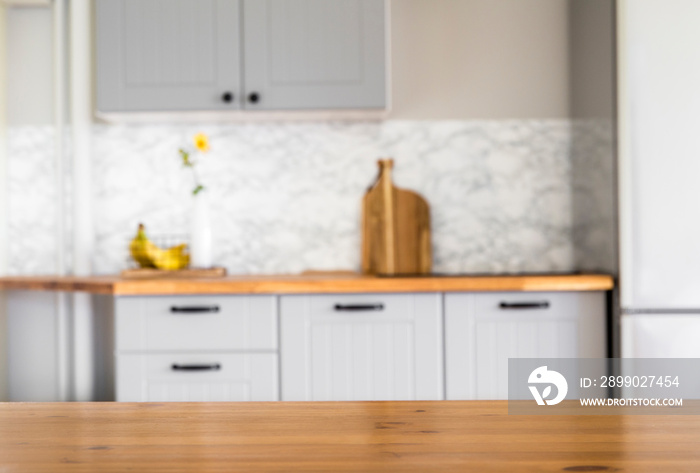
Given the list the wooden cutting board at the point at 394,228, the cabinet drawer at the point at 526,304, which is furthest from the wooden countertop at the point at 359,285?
the wooden cutting board at the point at 394,228

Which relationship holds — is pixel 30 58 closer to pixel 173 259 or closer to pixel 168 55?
pixel 168 55

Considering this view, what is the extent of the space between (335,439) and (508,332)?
1701mm

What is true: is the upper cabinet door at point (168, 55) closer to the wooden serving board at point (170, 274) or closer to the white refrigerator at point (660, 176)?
the wooden serving board at point (170, 274)

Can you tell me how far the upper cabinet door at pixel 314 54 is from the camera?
2424mm

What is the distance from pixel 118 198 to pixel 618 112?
221cm

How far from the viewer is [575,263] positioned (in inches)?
108

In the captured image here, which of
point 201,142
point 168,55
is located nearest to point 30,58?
point 168,55

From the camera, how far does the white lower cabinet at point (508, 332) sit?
2.22m

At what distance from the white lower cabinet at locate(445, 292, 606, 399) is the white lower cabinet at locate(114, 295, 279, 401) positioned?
69cm

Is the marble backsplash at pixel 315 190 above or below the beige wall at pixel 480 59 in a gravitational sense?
below

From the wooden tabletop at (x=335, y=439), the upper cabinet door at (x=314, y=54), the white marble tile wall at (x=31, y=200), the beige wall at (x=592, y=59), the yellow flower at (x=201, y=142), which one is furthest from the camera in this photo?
the white marble tile wall at (x=31, y=200)

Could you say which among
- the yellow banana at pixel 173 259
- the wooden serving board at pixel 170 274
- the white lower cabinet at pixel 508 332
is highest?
the yellow banana at pixel 173 259

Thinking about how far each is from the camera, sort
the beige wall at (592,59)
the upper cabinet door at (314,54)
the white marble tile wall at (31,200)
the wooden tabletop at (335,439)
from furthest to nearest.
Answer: the white marble tile wall at (31,200), the upper cabinet door at (314,54), the beige wall at (592,59), the wooden tabletop at (335,439)

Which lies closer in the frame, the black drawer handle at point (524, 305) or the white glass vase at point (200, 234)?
the black drawer handle at point (524, 305)
